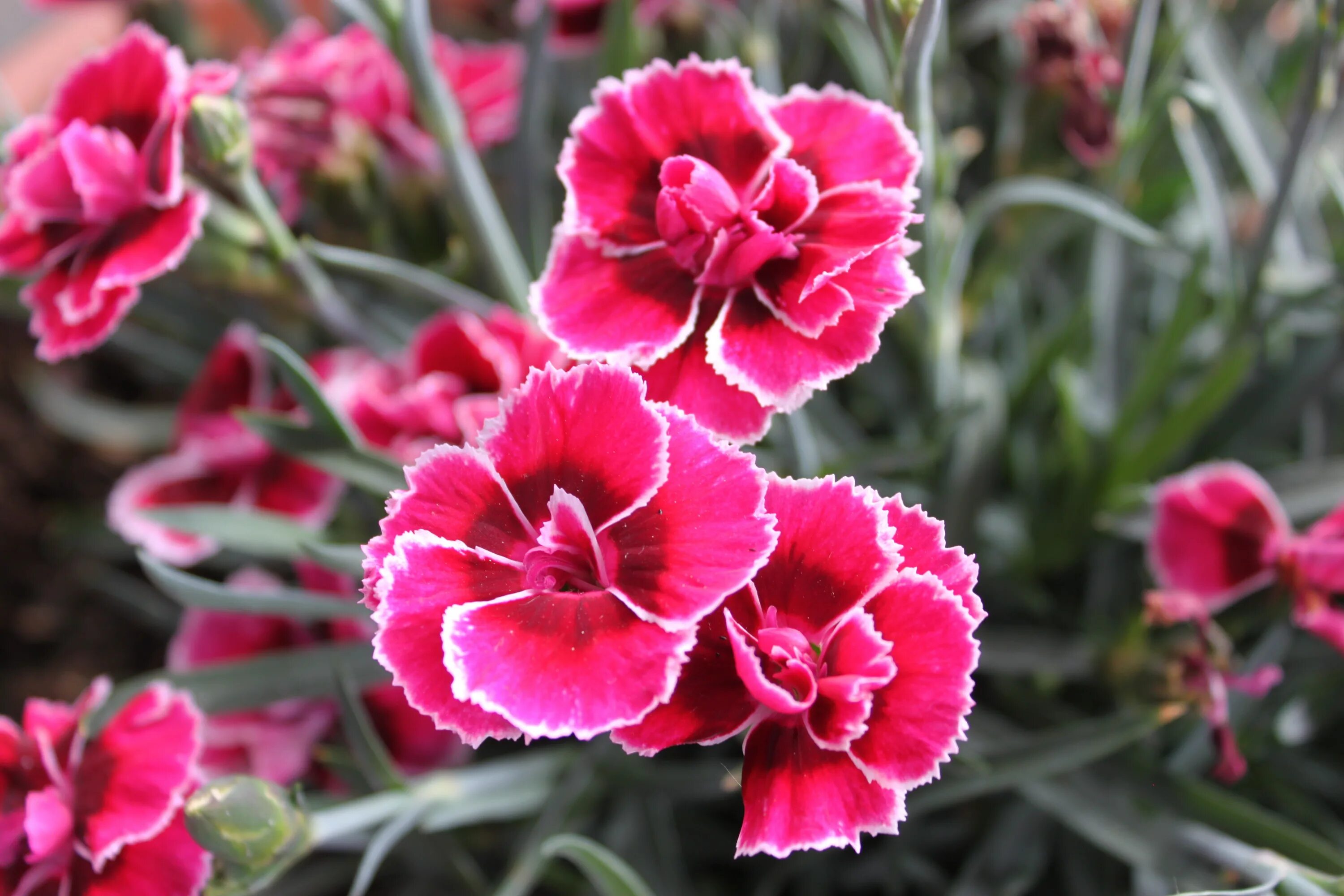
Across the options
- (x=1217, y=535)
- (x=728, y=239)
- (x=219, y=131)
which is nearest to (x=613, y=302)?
(x=728, y=239)

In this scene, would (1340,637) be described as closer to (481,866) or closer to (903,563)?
(903,563)

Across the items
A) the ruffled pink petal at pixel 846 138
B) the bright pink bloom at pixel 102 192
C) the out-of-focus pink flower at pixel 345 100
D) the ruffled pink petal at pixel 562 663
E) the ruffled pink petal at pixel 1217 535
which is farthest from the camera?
the out-of-focus pink flower at pixel 345 100

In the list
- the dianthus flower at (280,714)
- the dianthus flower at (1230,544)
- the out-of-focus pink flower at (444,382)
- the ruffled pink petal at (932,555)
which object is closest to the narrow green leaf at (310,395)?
the out-of-focus pink flower at (444,382)

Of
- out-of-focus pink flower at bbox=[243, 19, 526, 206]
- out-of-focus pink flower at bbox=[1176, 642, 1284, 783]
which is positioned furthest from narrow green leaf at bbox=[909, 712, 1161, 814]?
out-of-focus pink flower at bbox=[243, 19, 526, 206]

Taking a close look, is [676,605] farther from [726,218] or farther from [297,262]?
[297,262]

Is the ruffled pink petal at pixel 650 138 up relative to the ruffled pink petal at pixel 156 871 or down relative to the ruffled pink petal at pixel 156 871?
up

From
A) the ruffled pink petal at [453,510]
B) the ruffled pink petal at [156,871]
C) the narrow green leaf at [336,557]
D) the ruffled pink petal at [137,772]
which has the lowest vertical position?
the ruffled pink petal at [156,871]

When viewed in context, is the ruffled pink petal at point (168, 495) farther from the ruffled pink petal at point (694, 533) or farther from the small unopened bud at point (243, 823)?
the ruffled pink petal at point (694, 533)
